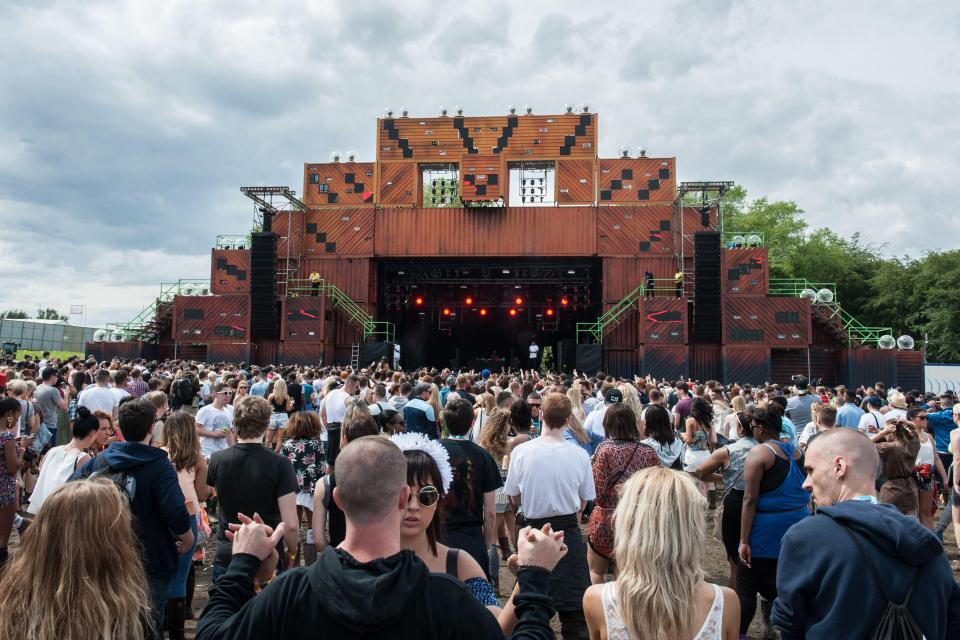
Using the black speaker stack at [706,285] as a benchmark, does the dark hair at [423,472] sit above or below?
below

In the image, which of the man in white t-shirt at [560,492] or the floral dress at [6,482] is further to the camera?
the floral dress at [6,482]

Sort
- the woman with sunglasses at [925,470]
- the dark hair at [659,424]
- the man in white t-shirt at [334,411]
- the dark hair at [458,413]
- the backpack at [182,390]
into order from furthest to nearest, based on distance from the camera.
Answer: the backpack at [182,390]
the man in white t-shirt at [334,411]
the woman with sunglasses at [925,470]
the dark hair at [659,424]
the dark hair at [458,413]

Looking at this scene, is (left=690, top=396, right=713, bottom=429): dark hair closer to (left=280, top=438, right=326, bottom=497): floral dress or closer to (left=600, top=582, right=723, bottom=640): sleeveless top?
(left=280, top=438, right=326, bottom=497): floral dress

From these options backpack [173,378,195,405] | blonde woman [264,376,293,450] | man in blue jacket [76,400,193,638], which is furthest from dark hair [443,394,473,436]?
backpack [173,378,195,405]

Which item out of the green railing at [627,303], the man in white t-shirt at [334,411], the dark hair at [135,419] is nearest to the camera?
the dark hair at [135,419]

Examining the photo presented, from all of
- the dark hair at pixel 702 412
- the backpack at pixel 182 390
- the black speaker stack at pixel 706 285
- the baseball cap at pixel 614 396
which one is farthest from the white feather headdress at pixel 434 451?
the black speaker stack at pixel 706 285

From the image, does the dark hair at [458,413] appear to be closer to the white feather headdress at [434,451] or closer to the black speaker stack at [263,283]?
the white feather headdress at [434,451]

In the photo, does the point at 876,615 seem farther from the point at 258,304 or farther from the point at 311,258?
the point at 311,258

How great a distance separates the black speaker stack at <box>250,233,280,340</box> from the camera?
2483cm

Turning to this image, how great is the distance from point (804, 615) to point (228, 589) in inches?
73.9

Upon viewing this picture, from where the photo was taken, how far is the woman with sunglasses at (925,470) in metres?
6.03

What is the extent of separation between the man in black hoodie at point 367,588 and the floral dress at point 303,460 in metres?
3.60

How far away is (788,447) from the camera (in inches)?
163

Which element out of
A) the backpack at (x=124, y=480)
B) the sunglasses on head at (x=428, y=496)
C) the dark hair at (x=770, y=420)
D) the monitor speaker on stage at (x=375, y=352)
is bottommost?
the backpack at (x=124, y=480)
